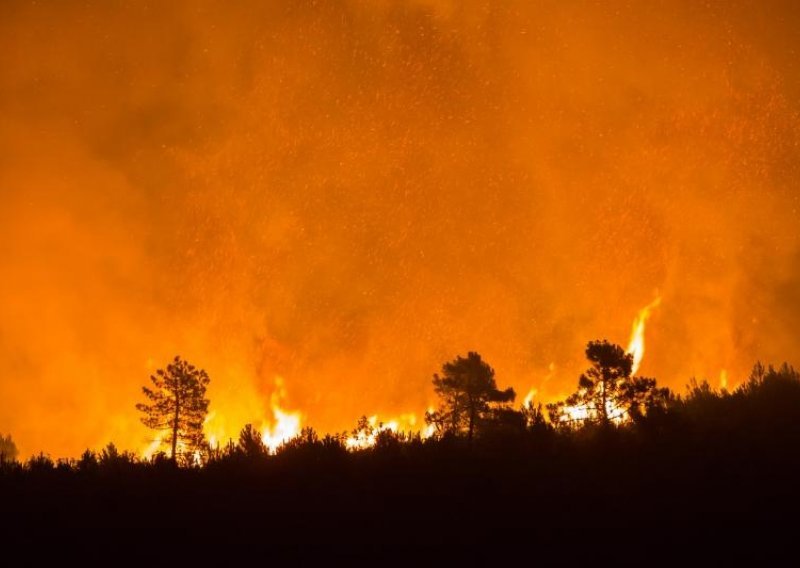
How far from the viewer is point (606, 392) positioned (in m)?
15.0

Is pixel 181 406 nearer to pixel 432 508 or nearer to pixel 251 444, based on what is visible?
pixel 251 444

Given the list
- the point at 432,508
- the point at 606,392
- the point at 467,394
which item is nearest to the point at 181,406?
the point at 467,394

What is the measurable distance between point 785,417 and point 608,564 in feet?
21.2

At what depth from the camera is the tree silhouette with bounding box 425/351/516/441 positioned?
58.4 feet

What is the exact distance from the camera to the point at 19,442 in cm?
7356

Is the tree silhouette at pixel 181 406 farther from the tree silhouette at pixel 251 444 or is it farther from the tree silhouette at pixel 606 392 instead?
the tree silhouette at pixel 606 392

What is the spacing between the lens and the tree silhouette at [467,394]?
17.8m

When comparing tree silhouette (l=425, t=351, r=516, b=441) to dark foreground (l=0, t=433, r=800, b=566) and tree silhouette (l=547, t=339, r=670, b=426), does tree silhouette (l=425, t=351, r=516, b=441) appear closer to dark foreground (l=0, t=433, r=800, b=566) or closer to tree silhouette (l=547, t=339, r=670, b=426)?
tree silhouette (l=547, t=339, r=670, b=426)

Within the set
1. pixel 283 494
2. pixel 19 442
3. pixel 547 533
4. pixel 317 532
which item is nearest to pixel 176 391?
pixel 283 494

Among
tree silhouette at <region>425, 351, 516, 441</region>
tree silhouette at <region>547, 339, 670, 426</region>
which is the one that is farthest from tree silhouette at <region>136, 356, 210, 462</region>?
tree silhouette at <region>547, 339, 670, 426</region>

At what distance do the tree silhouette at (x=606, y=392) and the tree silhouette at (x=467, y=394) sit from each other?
2.65m

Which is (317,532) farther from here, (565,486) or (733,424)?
(733,424)

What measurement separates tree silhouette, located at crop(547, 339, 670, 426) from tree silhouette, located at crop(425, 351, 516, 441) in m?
2.65

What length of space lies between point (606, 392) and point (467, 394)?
4.37 m
